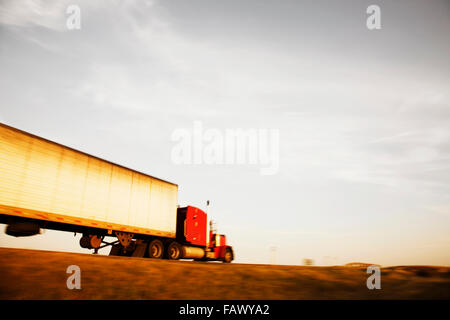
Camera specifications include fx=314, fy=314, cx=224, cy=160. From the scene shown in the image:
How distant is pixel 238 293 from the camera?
956 centimetres

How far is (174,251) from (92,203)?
723 cm

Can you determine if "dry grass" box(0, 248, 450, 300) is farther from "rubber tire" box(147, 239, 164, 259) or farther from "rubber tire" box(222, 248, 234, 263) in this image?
"rubber tire" box(222, 248, 234, 263)

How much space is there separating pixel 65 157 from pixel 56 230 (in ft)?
11.7

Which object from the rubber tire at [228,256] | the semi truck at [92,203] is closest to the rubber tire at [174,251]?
the semi truck at [92,203]

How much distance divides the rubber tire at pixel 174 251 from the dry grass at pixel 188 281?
281 inches

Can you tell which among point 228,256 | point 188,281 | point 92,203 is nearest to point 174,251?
point 228,256

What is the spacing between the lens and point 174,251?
20375 mm

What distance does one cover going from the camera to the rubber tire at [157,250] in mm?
18641

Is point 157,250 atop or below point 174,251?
atop

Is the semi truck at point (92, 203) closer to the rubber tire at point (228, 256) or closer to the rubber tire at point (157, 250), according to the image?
the rubber tire at point (157, 250)

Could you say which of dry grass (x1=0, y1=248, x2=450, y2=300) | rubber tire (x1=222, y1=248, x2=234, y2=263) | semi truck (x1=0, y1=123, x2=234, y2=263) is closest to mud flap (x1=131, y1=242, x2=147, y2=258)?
semi truck (x1=0, y1=123, x2=234, y2=263)

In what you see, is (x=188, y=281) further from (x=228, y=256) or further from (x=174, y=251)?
(x=228, y=256)
